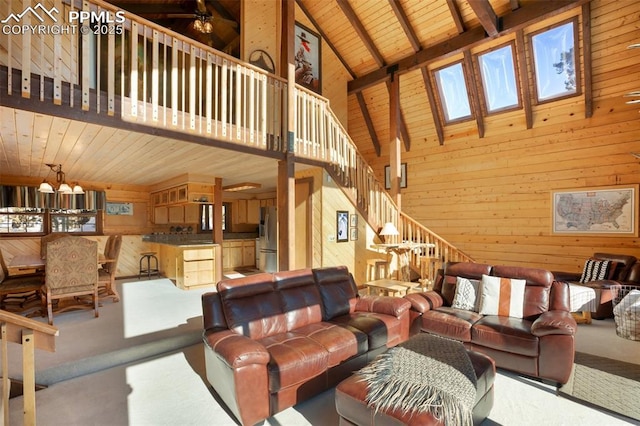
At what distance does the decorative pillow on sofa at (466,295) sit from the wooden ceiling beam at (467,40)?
176 inches

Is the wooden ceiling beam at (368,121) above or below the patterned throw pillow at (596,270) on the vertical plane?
above

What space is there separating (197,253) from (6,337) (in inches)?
180

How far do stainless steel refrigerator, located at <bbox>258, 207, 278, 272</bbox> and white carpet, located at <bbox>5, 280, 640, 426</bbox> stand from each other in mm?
3574

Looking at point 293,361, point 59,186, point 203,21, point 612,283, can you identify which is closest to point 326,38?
point 203,21

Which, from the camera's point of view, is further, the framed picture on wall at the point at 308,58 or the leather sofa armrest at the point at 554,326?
the framed picture on wall at the point at 308,58

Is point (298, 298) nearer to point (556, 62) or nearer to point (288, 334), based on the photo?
point (288, 334)

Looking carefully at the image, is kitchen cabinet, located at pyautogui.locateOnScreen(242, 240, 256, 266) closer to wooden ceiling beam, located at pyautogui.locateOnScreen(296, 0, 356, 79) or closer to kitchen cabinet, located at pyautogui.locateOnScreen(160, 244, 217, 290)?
kitchen cabinet, located at pyautogui.locateOnScreen(160, 244, 217, 290)

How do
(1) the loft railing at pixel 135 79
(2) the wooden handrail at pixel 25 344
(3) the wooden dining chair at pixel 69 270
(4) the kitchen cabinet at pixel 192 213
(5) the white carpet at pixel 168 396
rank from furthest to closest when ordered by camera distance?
(4) the kitchen cabinet at pixel 192 213 → (3) the wooden dining chair at pixel 69 270 → (1) the loft railing at pixel 135 79 → (5) the white carpet at pixel 168 396 → (2) the wooden handrail at pixel 25 344

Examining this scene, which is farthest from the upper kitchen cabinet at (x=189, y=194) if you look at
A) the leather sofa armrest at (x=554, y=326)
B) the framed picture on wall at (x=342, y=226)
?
the leather sofa armrest at (x=554, y=326)

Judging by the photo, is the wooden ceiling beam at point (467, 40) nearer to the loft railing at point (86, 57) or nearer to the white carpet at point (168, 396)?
the loft railing at point (86, 57)

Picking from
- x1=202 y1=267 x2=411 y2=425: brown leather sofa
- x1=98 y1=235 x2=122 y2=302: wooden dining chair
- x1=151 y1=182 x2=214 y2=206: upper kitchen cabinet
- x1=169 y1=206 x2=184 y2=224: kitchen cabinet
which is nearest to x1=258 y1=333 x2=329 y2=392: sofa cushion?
x1=202 y1=267 x2=411 y2=425: brown leather sofa

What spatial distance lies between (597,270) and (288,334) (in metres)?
5.10

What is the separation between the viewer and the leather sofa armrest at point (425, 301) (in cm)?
345

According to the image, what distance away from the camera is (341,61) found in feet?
25.7
